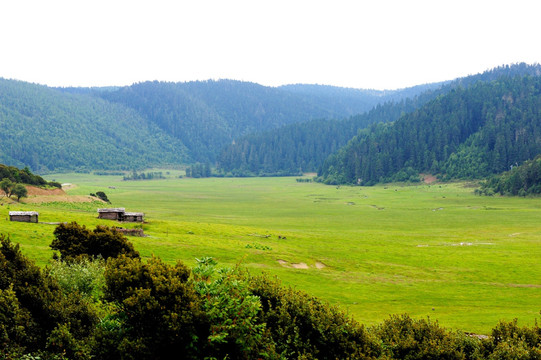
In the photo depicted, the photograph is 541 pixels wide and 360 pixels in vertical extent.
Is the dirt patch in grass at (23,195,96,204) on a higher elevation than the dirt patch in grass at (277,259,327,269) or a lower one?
higher

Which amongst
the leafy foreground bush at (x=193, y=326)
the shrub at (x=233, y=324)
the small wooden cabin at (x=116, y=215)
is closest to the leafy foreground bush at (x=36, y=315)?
the leafy foreground bush at (x=193, y=326)

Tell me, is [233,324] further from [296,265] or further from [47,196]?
[47,196]

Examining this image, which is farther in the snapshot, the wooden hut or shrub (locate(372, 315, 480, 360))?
the wooden hut

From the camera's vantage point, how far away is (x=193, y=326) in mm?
19750

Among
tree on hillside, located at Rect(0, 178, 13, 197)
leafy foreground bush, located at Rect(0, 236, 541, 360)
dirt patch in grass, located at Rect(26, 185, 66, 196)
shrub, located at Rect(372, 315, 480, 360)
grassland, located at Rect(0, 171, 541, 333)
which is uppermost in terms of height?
tree on hillside, located at Rect(0, 178, 13, 197)

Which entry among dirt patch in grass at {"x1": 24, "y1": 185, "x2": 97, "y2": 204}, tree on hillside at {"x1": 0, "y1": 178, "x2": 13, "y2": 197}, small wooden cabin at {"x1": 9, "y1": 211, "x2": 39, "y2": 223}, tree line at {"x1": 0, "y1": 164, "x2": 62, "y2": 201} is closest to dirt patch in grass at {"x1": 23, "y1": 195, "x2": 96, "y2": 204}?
dirt patch in grass at {"x1": 24, "y1": 185, "x2": 97, "y2": 204}

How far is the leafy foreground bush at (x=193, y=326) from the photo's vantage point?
19609mm

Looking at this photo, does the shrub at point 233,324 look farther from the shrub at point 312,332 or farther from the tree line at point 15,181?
the tree line at point 15,181

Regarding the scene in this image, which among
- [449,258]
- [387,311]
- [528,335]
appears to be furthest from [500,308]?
[449,258]

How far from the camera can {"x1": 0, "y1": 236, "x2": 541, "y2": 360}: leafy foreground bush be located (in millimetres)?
19609

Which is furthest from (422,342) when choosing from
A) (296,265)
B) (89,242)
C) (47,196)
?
(47,196)

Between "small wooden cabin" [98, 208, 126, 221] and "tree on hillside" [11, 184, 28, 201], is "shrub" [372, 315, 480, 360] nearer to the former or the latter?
"small wooden cabin" [98, 208, 126, 221]

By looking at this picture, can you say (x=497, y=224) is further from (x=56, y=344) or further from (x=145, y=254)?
(x=56, y=344)

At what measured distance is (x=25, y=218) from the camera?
50.8m
